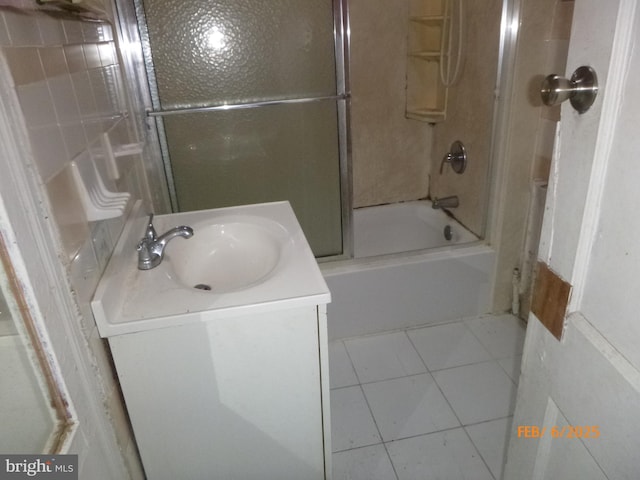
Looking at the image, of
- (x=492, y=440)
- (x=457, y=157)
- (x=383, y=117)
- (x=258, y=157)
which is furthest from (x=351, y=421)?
(x=383, y=117)

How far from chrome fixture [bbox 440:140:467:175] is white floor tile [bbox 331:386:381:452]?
46.9 inches

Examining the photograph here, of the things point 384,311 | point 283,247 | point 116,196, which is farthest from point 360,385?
point 116,196

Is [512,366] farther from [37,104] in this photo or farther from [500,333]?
[37,104]

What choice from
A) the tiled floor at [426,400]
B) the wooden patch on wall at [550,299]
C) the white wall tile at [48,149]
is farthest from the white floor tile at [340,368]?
the white wall tile at [48,149]

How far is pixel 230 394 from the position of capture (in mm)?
1040

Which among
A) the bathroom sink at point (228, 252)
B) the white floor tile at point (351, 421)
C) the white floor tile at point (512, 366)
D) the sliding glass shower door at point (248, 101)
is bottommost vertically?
the white floor tile at point (351, 421)

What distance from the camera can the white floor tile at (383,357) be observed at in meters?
1.88

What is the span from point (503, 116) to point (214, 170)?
3.95 feet

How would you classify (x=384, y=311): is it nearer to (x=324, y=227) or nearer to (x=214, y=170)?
(x=324, y=227)

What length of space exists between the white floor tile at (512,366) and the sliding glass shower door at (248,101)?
3.06 ft

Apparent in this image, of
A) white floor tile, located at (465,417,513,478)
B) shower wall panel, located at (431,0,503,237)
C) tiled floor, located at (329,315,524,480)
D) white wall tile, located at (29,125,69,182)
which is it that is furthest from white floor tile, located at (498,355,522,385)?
white wall tile, located at (29,125,69,182)

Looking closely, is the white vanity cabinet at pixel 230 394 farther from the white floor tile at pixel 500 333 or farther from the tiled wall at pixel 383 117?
the tiled wall at pixel 383 117

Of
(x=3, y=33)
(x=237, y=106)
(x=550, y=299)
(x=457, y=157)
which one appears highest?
(x=3, y=33)

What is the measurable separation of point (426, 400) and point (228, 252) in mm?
961
